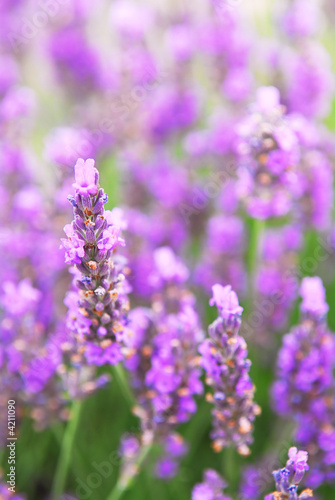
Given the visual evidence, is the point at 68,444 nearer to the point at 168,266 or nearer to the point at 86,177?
the point at 168,266

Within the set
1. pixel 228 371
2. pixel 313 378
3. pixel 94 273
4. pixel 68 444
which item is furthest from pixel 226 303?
pixel 68 444

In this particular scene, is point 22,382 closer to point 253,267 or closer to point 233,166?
point 253,267

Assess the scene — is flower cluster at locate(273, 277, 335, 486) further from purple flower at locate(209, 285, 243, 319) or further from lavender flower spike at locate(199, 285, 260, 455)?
purple flower at locate(209, 285, 243, 319)

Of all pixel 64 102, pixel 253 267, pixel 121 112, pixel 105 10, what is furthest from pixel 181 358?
pixel 105 10

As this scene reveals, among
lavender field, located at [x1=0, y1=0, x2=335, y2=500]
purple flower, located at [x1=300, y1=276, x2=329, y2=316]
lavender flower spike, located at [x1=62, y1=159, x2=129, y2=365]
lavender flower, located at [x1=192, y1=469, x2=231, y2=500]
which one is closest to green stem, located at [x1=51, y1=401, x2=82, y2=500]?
lavender field, located at [x1=0, y1=0, x2=335, y2=500]

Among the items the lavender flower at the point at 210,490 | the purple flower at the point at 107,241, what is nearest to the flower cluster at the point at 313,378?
the lavender flower at the point at 210,490

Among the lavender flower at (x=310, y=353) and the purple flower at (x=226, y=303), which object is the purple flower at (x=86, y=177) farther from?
the lavender flower at (x=310, y=353)

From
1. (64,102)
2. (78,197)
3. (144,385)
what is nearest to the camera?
(78,197)
